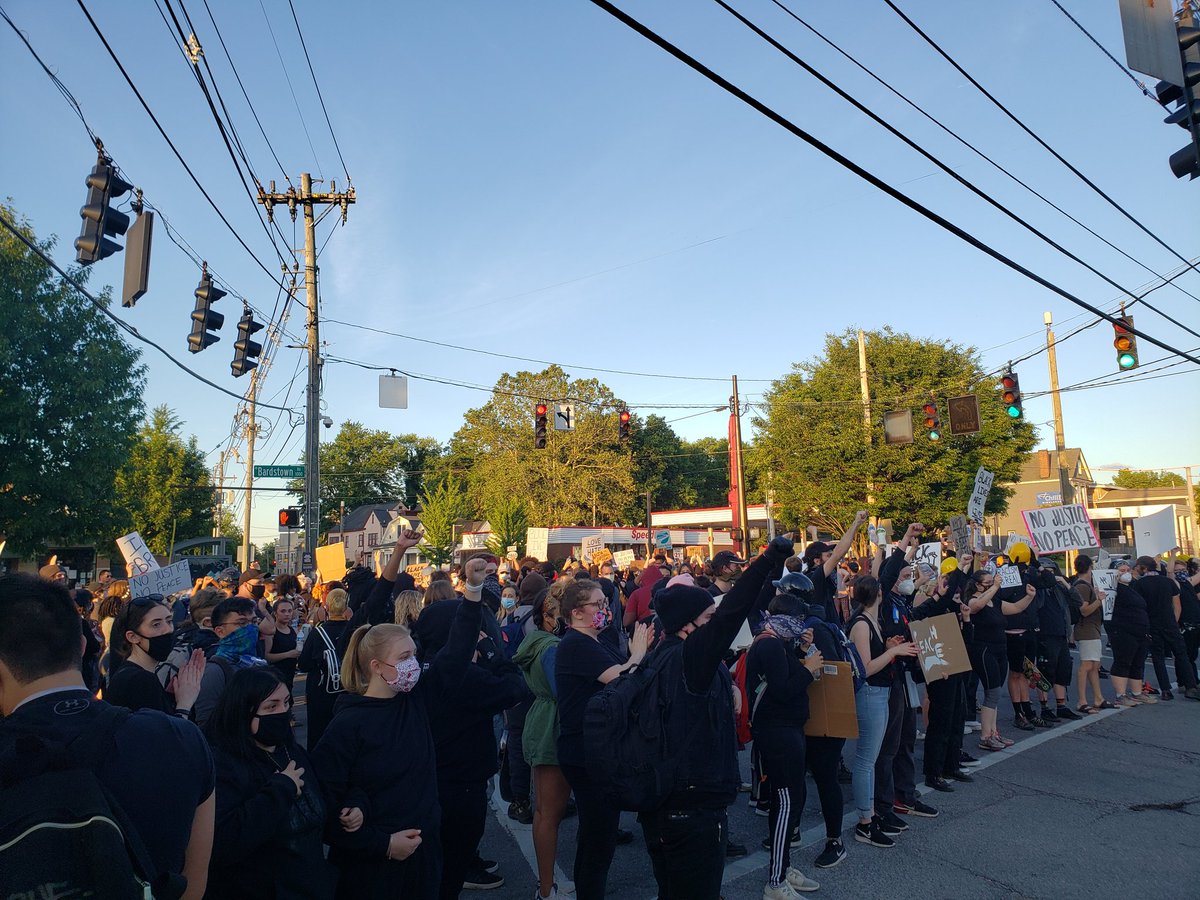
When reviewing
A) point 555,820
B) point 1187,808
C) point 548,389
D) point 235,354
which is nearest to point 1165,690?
point 1187,808

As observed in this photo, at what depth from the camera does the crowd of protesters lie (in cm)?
201

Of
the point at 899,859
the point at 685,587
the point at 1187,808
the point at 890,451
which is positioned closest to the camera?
the point at 685,587

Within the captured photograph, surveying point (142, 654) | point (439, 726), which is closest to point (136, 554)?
point (142, 654)

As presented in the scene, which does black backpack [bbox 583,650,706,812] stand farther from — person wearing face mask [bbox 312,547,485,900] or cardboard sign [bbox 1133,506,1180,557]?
cardboard sign [bbox 1133,506,1180,557]

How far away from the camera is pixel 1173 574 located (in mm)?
12945

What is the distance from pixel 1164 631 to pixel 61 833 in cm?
1329

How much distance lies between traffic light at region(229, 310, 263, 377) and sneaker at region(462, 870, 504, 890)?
10434mm

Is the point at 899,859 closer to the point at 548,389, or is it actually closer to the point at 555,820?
the point at 555,820

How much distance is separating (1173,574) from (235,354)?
16127mm

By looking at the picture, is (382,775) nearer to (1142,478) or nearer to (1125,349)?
(1125,349)

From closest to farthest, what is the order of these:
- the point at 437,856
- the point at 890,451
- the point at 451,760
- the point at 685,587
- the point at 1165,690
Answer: the point at 437,856 < the point at 685,587 < the point at 451,760 < the point at 1165,690 < the point at 890,451

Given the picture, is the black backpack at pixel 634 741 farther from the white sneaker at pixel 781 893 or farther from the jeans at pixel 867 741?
the jeans at pixel 867 741

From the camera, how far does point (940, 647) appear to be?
22.2 ft

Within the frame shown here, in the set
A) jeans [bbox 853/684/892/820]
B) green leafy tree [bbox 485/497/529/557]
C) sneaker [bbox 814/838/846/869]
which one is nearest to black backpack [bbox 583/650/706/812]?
sneaker [bbox 814/838/846/869]
